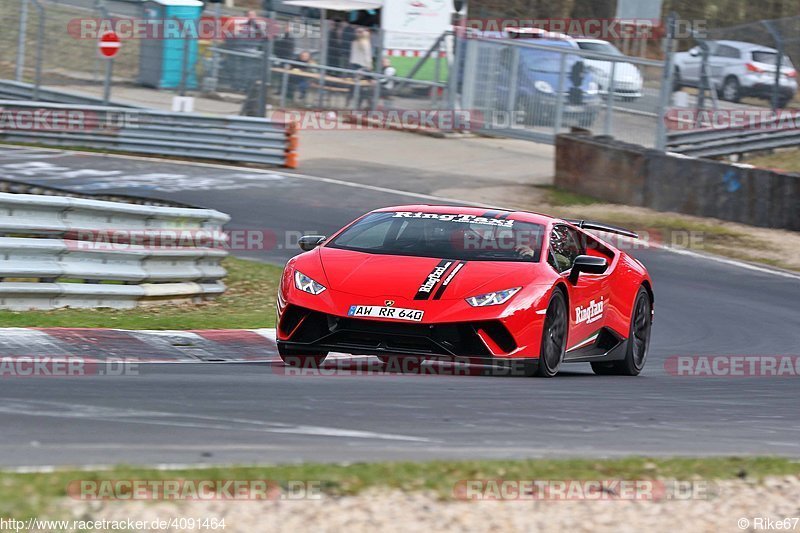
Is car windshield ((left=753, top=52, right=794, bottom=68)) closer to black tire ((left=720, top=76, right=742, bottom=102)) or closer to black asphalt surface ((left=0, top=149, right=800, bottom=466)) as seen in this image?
black tire ((left=720, top=76, right=742, bottom=102))

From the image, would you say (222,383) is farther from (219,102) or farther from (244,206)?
(219,102)

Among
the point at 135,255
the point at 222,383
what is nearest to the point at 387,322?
the point at 222,383

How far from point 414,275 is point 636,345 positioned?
2.86 m

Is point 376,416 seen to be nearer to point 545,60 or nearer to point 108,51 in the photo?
point 108,51

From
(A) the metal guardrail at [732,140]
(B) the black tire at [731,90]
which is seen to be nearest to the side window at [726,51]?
(B) the black tire at [731,90]

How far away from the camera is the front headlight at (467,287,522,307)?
8.48m

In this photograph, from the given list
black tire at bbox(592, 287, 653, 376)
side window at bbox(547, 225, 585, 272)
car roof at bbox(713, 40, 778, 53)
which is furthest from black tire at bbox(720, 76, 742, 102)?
side window at bbox(547, 225, 585, 272)

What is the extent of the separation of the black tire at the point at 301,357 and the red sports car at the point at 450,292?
1 cm

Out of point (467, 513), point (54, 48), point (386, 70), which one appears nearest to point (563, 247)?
point (467, 513)

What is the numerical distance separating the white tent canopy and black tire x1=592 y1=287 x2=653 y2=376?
22.3m

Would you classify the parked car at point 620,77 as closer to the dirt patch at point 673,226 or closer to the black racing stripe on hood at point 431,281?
the dirt patch at point 673,226

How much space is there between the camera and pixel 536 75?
2736 centimetres

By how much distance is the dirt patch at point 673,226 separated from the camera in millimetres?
18797

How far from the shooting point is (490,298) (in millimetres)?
8531
